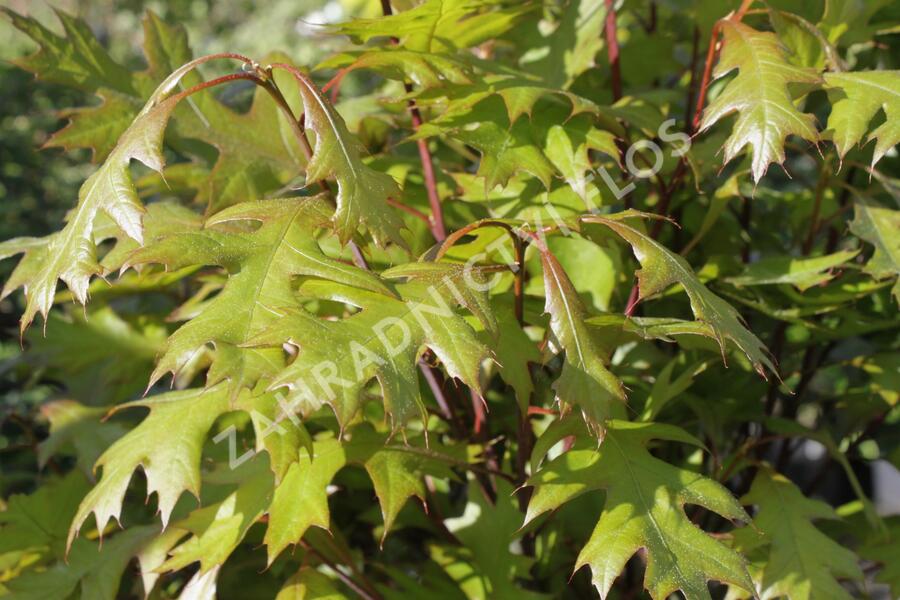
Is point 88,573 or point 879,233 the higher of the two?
point 879,233

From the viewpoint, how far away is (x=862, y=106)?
0.92 m

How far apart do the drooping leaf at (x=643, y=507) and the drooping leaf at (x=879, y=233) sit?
34 cm

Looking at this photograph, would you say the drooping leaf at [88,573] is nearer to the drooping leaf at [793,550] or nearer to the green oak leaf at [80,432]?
the green oak leaf at [80,432]

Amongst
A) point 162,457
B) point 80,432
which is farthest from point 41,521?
point 162,457

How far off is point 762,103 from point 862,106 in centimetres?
13

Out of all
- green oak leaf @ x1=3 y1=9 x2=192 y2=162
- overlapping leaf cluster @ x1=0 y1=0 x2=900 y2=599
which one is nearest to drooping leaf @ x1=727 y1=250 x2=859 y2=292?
overlapping leaf cluster @ x1=0 y1=0 x2=900 y2=599

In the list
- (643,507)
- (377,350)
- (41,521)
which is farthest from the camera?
(41,521)

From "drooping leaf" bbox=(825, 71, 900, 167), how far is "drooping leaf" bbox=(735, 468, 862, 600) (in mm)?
391

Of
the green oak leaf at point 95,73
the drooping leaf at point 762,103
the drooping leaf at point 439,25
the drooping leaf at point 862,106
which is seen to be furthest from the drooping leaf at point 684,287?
the green oak leaf at point 95,73

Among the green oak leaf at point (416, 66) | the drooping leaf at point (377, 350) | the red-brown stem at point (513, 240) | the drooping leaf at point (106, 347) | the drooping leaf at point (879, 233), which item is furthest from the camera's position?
the drooping leaf at point (106, 347)

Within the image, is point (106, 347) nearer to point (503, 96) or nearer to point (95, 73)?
point (95, 73)

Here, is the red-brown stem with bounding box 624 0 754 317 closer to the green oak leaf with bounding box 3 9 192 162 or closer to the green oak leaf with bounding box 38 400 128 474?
the green oak leaf with bounding box 3 9 192 162

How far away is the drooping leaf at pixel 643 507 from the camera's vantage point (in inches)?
31.1

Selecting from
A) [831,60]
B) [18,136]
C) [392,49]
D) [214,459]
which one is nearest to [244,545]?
[214,459]
